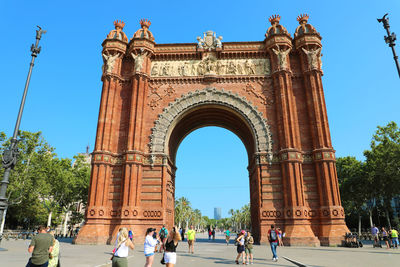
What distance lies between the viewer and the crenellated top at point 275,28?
23562 mm

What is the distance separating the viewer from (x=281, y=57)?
22.9m

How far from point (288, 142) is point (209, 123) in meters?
9.42

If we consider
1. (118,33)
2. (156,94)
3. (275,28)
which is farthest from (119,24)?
(275,28)

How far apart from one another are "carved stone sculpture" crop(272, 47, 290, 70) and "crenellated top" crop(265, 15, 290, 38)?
163 cm

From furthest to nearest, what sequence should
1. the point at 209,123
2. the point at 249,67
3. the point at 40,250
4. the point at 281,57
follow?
the point at 209,123 < the point at 249,67 < the point at 281,57 < the point at 40,250

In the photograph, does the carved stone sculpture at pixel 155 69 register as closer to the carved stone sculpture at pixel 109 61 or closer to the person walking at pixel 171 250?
the carved stone sculpture at pixel 109 61

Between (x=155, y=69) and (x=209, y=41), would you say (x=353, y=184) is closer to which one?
(x=209, y=41)

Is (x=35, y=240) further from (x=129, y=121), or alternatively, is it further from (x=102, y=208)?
(x=129, y=121)

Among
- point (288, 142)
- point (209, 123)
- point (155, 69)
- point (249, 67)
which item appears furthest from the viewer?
point (209, 123)

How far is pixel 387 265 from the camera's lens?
30.1 ft

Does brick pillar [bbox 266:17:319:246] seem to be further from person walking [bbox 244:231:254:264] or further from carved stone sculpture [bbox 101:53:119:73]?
carved stone sculpture [bbox 101:53:119:73]

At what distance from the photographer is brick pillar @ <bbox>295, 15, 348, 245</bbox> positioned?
60.9ft

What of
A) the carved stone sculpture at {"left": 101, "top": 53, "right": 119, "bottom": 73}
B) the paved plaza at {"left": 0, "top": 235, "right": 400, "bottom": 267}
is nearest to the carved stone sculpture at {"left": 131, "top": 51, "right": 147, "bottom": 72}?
the carved stone sculpture at {"left": 101, "top": 53, "right": 119, "bottom": 73}

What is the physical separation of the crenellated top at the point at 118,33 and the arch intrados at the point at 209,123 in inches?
372
